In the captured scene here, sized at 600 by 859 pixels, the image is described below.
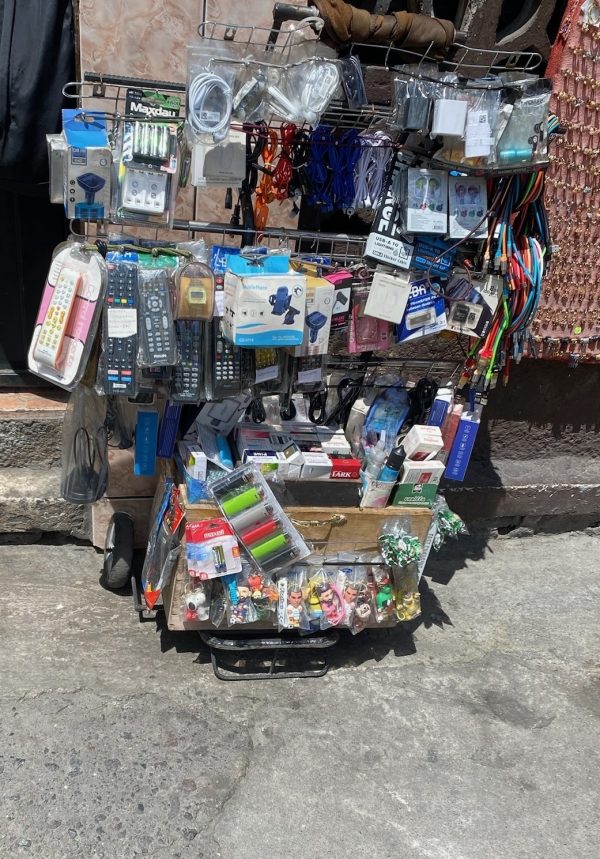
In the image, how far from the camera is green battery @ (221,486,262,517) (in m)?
2.74

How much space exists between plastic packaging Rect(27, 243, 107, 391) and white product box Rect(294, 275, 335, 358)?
710 millimetres

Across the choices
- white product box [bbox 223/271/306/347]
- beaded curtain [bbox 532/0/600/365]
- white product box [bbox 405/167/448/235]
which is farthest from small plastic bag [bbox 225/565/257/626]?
beaded curtain [bbox 532/0/600/365]

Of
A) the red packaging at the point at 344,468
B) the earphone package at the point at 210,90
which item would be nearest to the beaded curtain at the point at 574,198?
the red packaging at the point at 344,468

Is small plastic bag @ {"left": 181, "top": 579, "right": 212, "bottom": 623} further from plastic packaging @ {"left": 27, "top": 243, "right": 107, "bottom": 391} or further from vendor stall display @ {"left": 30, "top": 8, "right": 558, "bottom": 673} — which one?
plastic packaging @ {"left": 27, "top": 243, "right": 107, "bottom": 391}

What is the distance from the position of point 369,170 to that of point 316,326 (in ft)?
2.35

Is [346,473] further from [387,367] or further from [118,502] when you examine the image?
[118,502]

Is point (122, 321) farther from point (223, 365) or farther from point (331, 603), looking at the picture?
point (331, 603)

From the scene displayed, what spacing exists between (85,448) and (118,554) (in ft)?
1.89

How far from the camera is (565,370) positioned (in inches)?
164

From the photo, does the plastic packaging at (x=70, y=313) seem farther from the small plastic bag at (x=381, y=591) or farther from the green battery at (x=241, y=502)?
the small plastic bag at (x=381, y=591)

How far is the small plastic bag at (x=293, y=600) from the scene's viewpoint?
2893 millimetres

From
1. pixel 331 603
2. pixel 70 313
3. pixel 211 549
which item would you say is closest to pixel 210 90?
pixel 70 313

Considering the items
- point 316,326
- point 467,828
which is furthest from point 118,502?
point 467,828

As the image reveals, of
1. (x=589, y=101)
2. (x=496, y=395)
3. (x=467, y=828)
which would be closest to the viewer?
(x=467, y=828)
